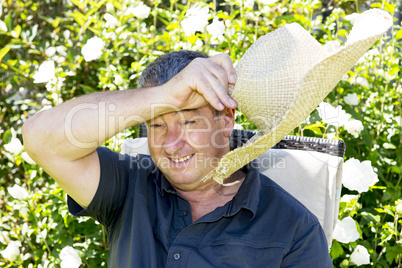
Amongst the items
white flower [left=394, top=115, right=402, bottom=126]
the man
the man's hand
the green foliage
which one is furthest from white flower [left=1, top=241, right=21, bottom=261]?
white flower [left=394, top=115, right=402, bottom=126]

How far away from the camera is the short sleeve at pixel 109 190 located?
197 centimetres

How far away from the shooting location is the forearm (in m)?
1.78

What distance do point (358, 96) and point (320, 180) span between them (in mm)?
1068

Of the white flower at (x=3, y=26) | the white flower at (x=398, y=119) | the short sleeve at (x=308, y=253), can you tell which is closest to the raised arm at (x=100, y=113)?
the short sleeve at (x=308, y=253)

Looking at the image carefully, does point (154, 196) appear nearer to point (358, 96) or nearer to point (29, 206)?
point (29, 206)

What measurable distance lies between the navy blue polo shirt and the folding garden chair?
0.27m

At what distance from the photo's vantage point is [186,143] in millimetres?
1986

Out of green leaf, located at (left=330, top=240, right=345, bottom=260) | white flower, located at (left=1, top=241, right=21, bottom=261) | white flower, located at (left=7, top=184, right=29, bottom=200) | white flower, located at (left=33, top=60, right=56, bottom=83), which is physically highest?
white flower, located at (left=33, top=60, right=56, bottom=83)

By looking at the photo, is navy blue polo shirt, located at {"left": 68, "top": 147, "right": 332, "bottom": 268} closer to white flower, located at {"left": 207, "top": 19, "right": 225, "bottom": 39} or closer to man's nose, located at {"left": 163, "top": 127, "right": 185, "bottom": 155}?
man's nose, located at {"left": 163, "top": 127, "right": 185, "bottom": 155}

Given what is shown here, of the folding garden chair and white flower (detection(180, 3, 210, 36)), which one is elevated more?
white flower (detection(180, 3, 210, 36))

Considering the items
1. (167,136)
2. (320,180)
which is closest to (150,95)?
(167,136)

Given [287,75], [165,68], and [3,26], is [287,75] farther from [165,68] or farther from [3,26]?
[3,26]

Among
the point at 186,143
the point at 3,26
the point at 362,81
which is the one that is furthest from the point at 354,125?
the point at 3,26

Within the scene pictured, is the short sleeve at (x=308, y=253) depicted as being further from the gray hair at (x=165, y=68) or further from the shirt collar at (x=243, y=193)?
the gray hair at (x=165, y=68)
